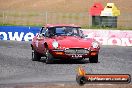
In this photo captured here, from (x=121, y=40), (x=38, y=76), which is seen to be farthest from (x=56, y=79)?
(x=121, y=40)

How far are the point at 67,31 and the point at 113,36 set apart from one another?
43.0 ft

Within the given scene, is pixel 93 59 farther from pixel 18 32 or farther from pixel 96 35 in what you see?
pixel 18 32

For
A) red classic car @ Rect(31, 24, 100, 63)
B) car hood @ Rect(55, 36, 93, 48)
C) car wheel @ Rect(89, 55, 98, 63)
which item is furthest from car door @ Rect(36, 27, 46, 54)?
car wheel @ Rect(89, 55, 98, 63)

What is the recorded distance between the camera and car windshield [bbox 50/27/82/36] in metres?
19.6

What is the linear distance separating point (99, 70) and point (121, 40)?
15.7 meters

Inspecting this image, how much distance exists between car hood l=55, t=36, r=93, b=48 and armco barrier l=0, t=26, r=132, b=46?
1323cm

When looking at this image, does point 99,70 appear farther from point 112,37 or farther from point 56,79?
point 112,37

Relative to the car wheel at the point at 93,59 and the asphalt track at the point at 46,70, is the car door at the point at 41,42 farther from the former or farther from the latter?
the car wheel at the point at 93,59

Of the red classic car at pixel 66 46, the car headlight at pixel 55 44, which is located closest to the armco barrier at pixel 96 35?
the red classic car at pixel 66 46

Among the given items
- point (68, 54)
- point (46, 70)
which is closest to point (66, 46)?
point (68, 54)

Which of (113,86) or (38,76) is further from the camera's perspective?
(38,76)

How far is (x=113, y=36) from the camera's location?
32.5m

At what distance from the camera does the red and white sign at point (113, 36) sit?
3191cm

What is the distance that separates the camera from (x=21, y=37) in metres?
36.4
